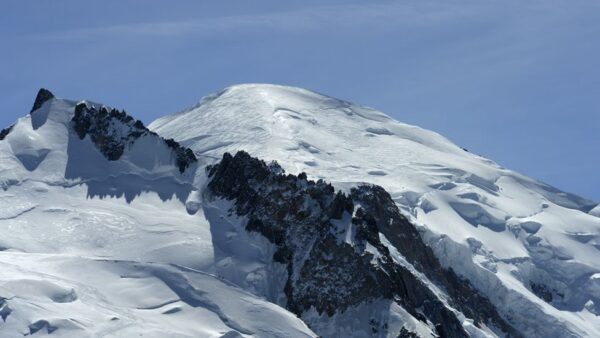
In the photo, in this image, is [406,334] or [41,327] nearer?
[41,327]

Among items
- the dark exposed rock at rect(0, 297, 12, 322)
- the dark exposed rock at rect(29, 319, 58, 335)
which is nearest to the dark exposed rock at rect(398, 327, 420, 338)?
the dark exposed rock at rect(29, 319, 58, 335)

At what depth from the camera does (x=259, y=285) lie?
198m

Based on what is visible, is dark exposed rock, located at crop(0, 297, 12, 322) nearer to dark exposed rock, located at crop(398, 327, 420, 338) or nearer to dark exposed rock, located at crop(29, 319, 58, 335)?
dark exposed rock, located at crop(29, 319, 58, 335)

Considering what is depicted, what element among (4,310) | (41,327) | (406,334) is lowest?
(41,327)

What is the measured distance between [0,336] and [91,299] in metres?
13.2

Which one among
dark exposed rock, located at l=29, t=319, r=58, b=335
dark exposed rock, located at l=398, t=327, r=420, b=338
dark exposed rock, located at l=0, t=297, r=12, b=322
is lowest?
dark exposed rock, located at l=29, t=319, r=58, b=335

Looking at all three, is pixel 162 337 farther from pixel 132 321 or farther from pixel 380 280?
pixel 380 280

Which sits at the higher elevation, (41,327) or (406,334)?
(406,334)

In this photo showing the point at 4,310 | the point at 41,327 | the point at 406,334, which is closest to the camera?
the point at 41,327

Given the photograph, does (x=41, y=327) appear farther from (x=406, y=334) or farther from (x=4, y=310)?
(x=406, y=334)

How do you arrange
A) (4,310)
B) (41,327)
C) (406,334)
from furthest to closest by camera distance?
(406,334) < (4,310) < (41,327)

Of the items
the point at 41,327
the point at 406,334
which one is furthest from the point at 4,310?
the point at 406,334

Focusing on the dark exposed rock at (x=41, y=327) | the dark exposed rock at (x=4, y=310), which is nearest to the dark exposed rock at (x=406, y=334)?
the dark exposed rock at (x=41, y=327)

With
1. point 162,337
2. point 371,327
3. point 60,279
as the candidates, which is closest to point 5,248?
point 60,279
